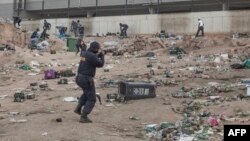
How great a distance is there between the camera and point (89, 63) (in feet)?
32.9

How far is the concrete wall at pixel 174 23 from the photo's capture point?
3152cm

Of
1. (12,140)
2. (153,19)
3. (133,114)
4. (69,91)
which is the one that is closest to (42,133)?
(12,140)

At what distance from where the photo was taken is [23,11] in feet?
147

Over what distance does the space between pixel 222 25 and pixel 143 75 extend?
15.0 m

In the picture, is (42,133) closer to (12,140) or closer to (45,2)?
(12,140)

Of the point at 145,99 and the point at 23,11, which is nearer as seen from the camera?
the point at 145,99

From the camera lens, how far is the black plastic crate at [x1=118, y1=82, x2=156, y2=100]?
42.1 feet

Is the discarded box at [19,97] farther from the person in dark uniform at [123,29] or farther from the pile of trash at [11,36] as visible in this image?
the person in dark uniform at [123,29]

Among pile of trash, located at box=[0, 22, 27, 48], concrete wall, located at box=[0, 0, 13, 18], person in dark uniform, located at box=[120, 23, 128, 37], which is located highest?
concrete wall, located at box=[0, 0, 13, 18]

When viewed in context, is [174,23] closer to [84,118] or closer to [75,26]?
[75,26]

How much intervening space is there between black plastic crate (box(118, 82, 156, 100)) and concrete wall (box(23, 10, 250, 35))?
1915 cm

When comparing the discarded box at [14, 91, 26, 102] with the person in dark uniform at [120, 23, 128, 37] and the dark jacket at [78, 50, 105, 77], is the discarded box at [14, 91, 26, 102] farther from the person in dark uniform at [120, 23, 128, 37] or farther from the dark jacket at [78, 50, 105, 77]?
the person in dark uniform at [120, 23, 128, 37]

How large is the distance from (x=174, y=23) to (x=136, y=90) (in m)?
A: 21.2

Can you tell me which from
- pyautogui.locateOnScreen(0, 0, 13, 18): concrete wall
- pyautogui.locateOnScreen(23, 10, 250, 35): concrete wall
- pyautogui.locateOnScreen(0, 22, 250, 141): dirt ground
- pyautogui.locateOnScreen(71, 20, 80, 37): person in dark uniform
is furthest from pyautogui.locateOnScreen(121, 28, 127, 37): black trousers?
pyautogui.locateOnScreen(0, 0, 13, 18): concrete wall
